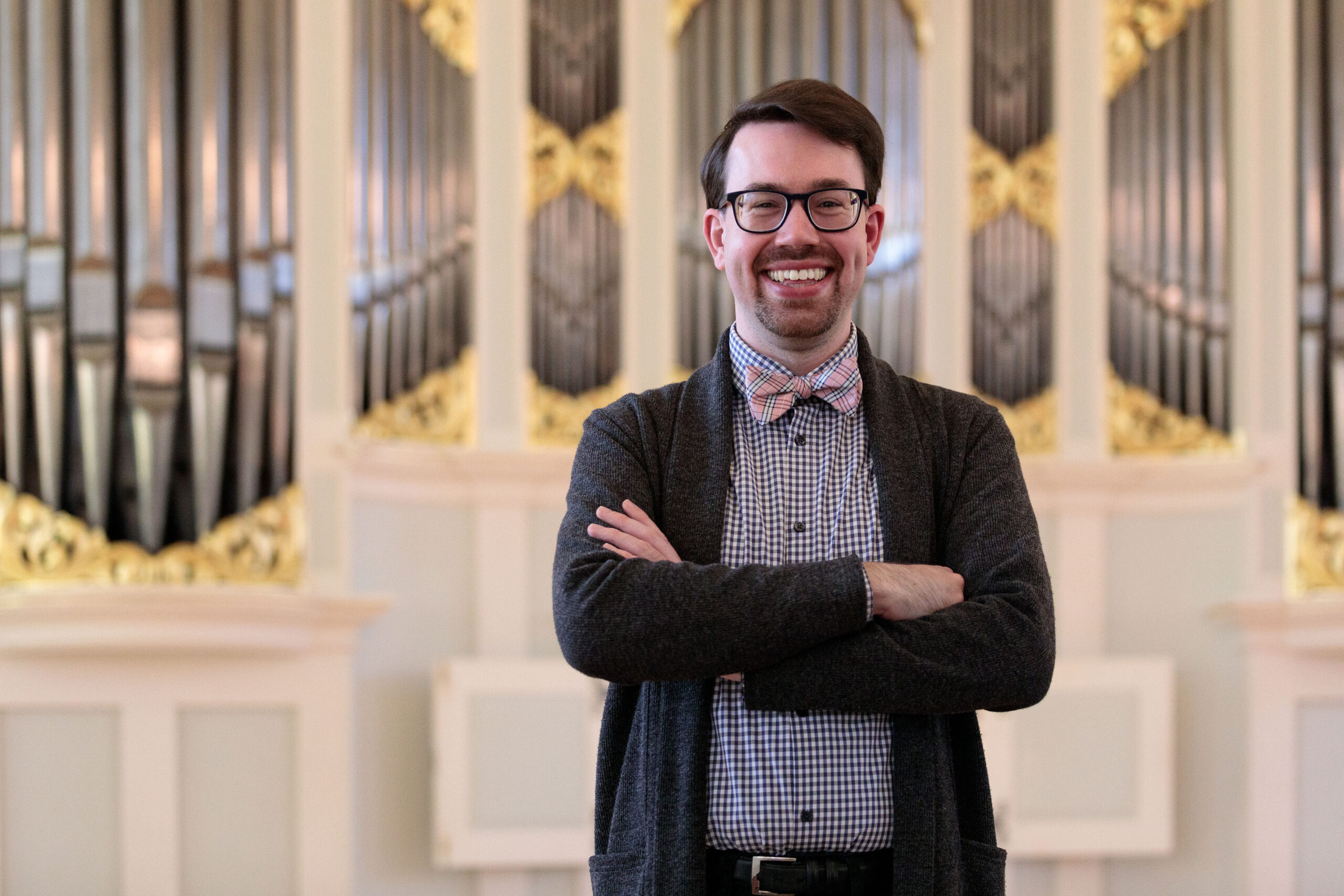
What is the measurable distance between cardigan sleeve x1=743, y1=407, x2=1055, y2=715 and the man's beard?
0.22 meters

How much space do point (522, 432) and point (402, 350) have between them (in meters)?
0.43

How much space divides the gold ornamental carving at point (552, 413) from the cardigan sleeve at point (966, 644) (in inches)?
119

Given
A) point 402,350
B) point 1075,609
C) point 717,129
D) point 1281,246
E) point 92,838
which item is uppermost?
point 717,129

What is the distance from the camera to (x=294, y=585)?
418cm

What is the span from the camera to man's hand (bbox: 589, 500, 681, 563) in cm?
166

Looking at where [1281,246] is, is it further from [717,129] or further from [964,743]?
[964,743]

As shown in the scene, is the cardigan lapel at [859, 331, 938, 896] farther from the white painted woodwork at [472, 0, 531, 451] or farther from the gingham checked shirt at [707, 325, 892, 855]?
the white painted woodwork at [472, 0, 531, 451]

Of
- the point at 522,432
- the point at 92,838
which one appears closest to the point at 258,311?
the point at 522,432

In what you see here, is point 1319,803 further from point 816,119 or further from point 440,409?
point 816,119

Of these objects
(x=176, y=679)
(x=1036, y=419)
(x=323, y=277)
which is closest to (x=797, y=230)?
(x=323, y=277)

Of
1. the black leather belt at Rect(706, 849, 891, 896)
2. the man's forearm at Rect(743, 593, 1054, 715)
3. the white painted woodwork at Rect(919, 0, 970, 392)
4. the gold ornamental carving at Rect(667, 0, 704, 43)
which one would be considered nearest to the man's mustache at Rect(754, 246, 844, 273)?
the man's forearm at Rect(743, 593, 1054, 715)

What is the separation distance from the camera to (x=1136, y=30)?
16.0ft

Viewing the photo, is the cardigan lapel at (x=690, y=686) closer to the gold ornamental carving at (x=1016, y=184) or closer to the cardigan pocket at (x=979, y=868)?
the cardigan pocket at (x=979, y=868)

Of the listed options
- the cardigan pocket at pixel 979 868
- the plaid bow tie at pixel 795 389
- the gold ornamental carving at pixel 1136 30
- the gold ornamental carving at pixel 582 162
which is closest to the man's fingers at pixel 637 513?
the plaid bow tie at pixel 795 389
